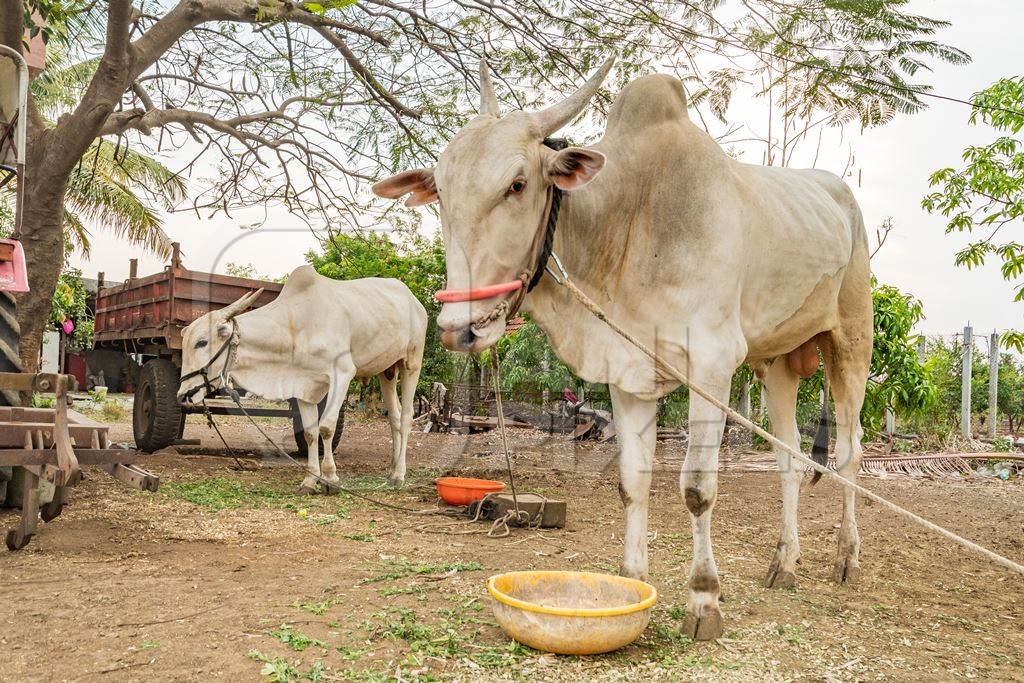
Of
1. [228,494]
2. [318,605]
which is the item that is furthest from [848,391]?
[228,494]

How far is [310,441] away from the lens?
683 centimetres

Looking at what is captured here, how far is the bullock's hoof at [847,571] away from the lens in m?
4.10

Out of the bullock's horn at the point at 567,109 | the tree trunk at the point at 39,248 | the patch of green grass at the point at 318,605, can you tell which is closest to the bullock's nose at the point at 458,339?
the bullock's horn at the point at 567,109

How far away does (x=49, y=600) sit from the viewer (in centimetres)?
326

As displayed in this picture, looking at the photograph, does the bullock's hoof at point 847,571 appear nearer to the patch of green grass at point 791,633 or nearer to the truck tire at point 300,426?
the patch of green grass at point 791,633

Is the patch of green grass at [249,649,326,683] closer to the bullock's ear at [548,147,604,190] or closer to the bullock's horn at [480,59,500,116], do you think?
the bullock's ear at [548,147,604,190]

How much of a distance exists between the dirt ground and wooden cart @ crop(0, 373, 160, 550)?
0.20m

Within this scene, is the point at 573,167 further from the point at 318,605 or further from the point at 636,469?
the point at 318,605

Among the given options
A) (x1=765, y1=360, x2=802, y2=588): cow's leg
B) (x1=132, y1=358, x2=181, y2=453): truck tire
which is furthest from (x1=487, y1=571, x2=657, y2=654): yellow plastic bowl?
(x1=132, y1=358, x2=181, y2=453): truck tire

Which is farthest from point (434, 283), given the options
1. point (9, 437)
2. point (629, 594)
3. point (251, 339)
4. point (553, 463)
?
point (629, 594)

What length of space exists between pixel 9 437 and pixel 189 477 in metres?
3.19

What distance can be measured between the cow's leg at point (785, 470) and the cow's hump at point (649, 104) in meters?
1.72

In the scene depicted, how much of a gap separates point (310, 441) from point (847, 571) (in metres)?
4.43

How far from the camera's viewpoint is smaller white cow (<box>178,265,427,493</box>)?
6664 millimetres
